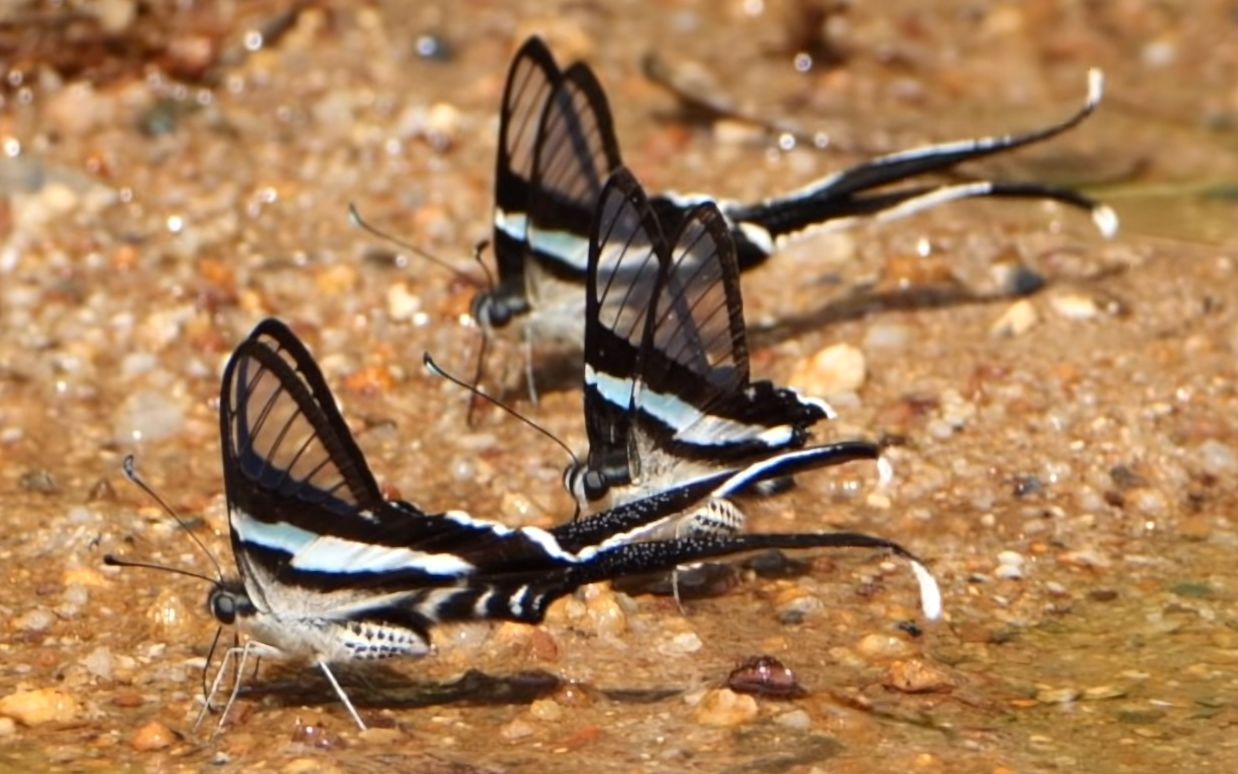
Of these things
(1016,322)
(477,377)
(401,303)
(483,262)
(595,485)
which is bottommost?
(595,485)

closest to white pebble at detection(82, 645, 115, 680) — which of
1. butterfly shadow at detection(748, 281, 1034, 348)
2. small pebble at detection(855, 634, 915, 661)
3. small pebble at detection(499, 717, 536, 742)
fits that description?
small pebble at detection(499, 717, 536, 742)

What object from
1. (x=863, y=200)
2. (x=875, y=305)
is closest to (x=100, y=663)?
(x=863, y=200)

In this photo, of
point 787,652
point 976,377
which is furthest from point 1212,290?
point 787,652

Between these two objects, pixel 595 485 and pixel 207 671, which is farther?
pixel 595 485

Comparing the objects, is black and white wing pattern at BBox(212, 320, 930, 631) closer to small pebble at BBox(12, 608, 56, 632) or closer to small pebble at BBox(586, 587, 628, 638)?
small pebble at BBox(586, 587, 628, 638)

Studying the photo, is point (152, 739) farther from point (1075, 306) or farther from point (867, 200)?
point (1075, 306)

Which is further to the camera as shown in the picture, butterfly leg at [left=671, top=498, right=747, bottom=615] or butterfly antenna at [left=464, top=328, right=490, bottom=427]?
→ butterfly antenna at [left=464, top=328, right=490, bottom=427]

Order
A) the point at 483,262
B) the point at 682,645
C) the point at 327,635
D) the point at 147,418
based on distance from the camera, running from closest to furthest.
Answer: the point at 327,635 → the point at 682,645 → the point at 147,418 → the point at 483,262
